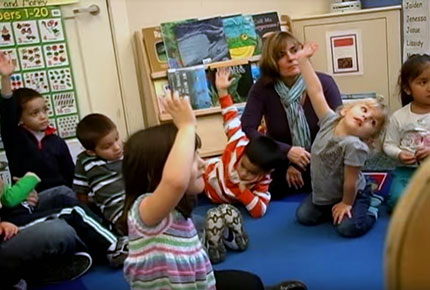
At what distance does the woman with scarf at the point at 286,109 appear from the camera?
2.24 metres

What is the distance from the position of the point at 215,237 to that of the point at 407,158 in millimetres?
807

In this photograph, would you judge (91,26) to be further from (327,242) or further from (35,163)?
(327,242)

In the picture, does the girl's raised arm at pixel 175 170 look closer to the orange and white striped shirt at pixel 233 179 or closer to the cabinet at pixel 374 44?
the orange and white striped shirt at pixel 233 179

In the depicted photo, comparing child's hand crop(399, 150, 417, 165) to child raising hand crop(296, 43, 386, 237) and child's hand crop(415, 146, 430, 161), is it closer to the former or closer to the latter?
child's hand crop(415, 146, 430, 161)

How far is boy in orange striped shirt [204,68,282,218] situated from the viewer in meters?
2.18

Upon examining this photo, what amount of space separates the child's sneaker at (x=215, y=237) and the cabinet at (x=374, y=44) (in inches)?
55.1

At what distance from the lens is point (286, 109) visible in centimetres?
232

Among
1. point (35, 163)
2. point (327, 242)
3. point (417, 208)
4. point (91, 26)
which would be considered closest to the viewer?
point (417, 208)

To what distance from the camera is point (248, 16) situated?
297cm

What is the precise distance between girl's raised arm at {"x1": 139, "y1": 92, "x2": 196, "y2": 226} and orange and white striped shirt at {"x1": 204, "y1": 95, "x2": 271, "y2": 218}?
3.49 feet

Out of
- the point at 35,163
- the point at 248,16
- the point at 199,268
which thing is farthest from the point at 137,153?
the point at 248,16

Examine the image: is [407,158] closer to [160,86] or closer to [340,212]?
[340,212]

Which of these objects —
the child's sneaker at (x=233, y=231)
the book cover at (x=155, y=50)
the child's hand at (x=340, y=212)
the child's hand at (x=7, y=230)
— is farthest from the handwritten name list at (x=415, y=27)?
the child's hand at (x=7, y=230)

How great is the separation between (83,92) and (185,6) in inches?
30.7
